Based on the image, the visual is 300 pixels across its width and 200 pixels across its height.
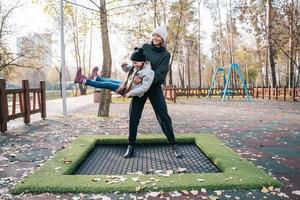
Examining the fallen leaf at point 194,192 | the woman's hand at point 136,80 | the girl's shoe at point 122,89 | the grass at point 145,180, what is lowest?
the fallen leaf at point 194,192

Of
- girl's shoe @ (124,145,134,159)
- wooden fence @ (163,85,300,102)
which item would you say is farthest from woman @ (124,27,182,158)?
→ wooden fence @ (163,85,300,102)

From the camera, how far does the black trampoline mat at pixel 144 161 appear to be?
428 centimetres

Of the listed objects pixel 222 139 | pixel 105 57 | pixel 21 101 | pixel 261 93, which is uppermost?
→ pixel 105 57

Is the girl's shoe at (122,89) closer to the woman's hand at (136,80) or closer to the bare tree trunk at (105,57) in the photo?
the woman's hand at (136,80)

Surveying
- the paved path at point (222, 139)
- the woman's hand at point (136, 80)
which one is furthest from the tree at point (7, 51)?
the woman's hand at point (136, 80)

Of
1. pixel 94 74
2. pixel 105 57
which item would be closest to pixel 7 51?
pixel 105 57

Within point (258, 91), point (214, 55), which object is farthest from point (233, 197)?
point (214, 55)

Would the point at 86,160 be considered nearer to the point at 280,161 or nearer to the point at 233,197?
the point at 233,197

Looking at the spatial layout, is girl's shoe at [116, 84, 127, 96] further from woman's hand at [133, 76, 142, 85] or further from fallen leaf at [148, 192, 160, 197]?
fallen leaf at [148, 192, 160, 197]

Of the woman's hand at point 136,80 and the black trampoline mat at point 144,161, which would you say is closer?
the black trampoline mat at point 144,161

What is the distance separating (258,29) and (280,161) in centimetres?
2768

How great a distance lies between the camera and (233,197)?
10.5 feet

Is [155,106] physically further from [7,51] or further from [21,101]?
[7,51]

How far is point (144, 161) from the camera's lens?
187 inches
